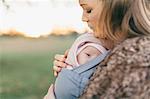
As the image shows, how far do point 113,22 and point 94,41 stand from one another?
0.30 ft

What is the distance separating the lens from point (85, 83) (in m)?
1.38

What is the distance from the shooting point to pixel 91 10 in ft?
4.96

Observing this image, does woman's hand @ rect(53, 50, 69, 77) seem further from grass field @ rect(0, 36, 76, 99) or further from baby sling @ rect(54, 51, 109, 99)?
grass field @ rect(0, 36, 76, 99)

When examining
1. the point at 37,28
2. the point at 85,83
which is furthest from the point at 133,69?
the point at 37,28

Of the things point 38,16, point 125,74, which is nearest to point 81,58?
point 125,74

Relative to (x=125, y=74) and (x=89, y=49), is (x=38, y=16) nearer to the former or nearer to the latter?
(x=89, y=49)

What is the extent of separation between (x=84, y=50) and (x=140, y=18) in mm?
193

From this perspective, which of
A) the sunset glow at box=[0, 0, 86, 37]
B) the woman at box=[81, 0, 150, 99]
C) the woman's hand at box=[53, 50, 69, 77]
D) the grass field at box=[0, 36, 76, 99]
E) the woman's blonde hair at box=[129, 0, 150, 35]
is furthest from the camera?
the grass field at box=[0, 36, 76, 99]

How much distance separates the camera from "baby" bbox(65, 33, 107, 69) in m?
1.48

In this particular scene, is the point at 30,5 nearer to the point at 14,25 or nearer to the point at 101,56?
the point at 14,25

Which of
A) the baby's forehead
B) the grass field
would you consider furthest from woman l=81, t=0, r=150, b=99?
the grass field

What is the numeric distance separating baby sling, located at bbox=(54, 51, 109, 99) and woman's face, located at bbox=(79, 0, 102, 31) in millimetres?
113

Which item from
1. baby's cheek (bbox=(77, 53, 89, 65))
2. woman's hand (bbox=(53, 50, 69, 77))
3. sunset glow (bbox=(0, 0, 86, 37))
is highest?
baby's cheek (bbox=(77, 53, 89, 65))

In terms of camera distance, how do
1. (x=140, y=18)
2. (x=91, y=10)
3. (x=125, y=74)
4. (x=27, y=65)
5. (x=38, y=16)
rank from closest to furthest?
(x=125, y=74), (x=140, y=18), (x=91, y=10), (x=38, y=16), (x=27, y=65)
